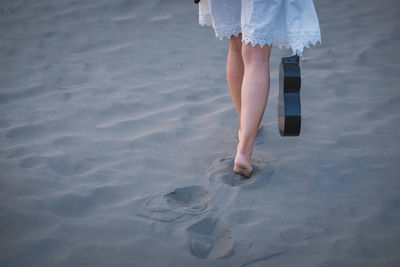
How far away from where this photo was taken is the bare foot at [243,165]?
181 centimetres

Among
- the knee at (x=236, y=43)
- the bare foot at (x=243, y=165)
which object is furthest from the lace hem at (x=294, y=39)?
Result: the bare foot at (x=243, y=165)

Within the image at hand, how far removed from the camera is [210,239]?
1512mm

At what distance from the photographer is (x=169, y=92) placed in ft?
9.11

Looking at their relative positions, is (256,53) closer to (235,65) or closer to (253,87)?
(253,87)

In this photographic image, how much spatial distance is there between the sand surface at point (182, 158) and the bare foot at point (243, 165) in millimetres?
58

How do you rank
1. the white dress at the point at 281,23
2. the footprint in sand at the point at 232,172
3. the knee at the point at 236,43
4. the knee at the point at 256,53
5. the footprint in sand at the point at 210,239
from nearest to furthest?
the footprint in sand at the point at 210,239, the white dress at the point at 281,23, the knee at the point at 256,53, the footprint in sand at the point at 232,172, the knee at the point at 236,43

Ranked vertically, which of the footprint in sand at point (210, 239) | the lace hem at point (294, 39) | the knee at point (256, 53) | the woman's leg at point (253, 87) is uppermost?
the lace hem at point (294, 39)

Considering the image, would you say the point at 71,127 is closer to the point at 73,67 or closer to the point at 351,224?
the point at 73,67

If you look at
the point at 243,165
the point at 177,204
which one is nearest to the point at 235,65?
the point at 243,165

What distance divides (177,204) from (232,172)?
372 mm

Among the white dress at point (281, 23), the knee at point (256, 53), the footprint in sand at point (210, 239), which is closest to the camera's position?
the footprint in sand at point (210, 239)

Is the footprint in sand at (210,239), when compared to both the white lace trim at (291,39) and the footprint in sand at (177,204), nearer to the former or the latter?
the footprint in sand at (177,204)

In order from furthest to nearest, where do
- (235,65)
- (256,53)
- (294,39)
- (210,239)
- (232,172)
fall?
(235,65) < (232,172) < (256,53) < (294,39) < (210,239)

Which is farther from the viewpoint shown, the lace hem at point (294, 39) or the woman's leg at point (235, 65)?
the woman's leg at point (235, 65)
